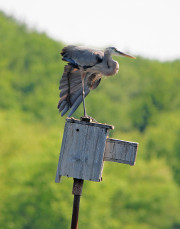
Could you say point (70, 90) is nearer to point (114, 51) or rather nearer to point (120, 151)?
point (114, 51)

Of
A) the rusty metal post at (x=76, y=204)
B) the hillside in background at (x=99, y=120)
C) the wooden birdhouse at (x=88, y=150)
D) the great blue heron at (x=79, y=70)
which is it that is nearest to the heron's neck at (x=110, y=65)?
the great blue heron at (x=79, y=70)

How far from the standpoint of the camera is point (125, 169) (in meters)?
51.9

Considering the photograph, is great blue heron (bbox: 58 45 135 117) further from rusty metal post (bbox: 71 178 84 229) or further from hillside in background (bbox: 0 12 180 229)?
hillside in background (bbox: 0 12 180 229)

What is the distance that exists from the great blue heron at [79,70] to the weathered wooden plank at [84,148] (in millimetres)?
861

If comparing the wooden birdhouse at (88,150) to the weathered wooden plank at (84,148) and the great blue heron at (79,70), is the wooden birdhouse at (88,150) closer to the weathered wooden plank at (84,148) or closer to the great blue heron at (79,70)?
the weathered wooden plank at (84,148)

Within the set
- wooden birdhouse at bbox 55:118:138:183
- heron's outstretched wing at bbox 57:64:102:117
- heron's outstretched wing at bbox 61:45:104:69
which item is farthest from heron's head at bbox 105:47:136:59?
wooden birdhouse at bbox 55:118:138:183

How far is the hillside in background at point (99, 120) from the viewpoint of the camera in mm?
39188

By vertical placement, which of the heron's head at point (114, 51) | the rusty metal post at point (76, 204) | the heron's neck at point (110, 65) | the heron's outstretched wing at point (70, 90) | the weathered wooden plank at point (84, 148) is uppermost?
the heron's head at point (114, 51)

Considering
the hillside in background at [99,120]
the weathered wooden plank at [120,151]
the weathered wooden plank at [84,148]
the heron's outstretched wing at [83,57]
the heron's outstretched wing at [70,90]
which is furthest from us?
the hillside in background at [99,120]

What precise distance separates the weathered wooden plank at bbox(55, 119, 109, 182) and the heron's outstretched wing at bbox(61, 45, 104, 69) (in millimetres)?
1094

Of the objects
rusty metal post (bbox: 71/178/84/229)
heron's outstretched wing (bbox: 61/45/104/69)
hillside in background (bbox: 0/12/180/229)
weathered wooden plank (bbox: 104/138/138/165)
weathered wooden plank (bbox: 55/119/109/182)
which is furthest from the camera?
hillside in background (bbox: 0/12/180/229)

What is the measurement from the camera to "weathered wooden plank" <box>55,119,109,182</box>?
7.99 m

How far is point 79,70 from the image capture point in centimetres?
898

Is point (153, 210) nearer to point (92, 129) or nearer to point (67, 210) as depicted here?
point (67, 210)
